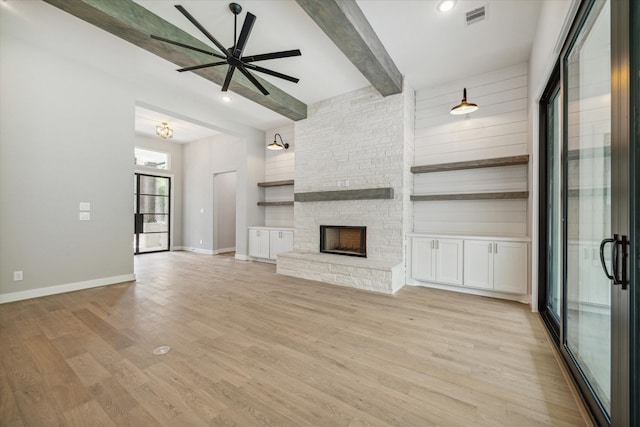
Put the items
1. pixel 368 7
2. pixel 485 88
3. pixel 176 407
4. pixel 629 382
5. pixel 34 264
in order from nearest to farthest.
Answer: pixel 629 382 → pixel 176 407 → pixel 368 7 → pixel 34 264 → pixel 485 88

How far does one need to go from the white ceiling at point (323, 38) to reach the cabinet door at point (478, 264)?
106 inches

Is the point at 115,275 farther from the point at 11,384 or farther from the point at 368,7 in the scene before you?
the point at 368,7

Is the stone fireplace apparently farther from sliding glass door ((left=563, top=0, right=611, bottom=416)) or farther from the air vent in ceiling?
sliding glass door ((left=563, top=0, right=611, bottom=416))

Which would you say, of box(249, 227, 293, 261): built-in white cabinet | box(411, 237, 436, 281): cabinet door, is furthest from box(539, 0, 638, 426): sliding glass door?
box(249, 227, 293, 261): built-in white cabinet

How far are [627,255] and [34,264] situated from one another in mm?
5892

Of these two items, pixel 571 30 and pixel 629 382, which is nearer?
pixel 629 382

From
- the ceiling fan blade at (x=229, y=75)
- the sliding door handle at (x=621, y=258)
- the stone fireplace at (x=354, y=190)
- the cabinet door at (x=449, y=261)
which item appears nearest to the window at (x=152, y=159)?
the stone fireplace at (x=354, y=190)

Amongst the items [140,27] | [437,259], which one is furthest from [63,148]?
[437,259]

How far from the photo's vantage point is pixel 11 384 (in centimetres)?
177

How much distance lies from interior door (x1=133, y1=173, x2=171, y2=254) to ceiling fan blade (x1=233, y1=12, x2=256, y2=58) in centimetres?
637

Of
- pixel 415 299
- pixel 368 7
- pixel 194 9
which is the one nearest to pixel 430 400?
pixel 415 299

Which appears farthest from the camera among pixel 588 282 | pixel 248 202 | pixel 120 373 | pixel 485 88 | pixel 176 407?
pixel 248 202

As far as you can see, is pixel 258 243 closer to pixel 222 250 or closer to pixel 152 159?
pixel 222 250

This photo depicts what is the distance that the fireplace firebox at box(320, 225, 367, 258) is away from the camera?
4.90m
